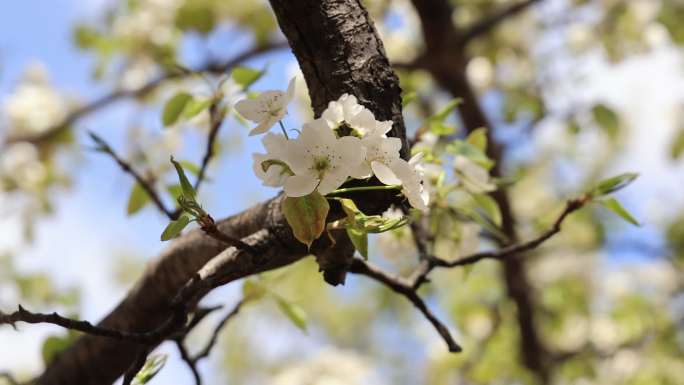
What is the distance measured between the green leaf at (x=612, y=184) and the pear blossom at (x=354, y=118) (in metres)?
0.28

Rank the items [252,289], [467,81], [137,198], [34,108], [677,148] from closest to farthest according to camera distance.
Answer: [252,289]
[137,198]
[467,81]
[677,148]
[34,108]

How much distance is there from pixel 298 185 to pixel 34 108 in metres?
1.94

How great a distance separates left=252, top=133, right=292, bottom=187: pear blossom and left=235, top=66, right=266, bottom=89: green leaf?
0.94 feet

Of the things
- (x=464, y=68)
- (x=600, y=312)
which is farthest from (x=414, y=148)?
(x=600, y=312)

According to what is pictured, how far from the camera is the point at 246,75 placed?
751 mm

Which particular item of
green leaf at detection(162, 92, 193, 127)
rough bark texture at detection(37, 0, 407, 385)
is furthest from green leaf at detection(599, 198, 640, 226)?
green leaf at detection(162, 92, 193, 127)

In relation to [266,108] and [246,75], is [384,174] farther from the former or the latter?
[246,75]

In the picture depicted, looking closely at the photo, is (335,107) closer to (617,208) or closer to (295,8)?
(295,8)

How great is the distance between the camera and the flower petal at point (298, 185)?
0.47 meters

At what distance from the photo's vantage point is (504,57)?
7.09ft

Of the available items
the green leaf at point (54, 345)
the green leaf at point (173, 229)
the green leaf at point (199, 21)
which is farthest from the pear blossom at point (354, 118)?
the green leaf at point (199, 21)

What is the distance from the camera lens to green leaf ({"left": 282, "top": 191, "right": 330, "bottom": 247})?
470 mm

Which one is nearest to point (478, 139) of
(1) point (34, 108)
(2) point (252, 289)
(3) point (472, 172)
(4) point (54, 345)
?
(3) point (472, 172)

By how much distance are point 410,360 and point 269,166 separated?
3.56m
